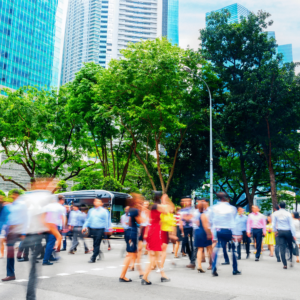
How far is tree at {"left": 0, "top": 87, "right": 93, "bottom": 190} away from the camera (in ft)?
88.3

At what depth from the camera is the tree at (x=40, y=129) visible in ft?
88.3

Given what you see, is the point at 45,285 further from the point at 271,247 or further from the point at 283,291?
the point at 271,247

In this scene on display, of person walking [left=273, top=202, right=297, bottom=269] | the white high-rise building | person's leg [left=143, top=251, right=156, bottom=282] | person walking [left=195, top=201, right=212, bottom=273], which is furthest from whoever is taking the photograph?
the white high-rise building

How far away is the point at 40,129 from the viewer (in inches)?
1068

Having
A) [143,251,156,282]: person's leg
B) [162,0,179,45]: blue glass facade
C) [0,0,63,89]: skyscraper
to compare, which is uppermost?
[162,0,179,45]: blue glass facade

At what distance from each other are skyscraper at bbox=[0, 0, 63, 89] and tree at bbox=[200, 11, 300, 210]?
68.3 m

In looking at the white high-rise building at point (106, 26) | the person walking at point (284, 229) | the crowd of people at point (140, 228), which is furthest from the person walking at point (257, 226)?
the white high-rise building at point (106, 26)

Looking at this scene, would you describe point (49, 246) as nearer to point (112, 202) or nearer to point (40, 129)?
point (112, 202)

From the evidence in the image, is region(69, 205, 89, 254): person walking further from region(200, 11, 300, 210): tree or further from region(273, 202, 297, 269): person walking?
region(200, 11, 300, 210): tree

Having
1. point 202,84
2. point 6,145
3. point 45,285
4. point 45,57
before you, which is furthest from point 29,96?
point 45,57

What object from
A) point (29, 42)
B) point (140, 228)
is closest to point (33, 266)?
point (140, 228)

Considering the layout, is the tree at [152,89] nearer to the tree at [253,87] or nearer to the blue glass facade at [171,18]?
the tree at [253,87]

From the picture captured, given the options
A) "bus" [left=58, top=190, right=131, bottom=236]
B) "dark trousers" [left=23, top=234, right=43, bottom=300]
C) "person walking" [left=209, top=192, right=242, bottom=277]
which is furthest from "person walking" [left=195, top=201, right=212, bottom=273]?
"bus" [left=58, top=190, right=131, bottom=236]

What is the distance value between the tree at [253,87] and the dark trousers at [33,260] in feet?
66.6
